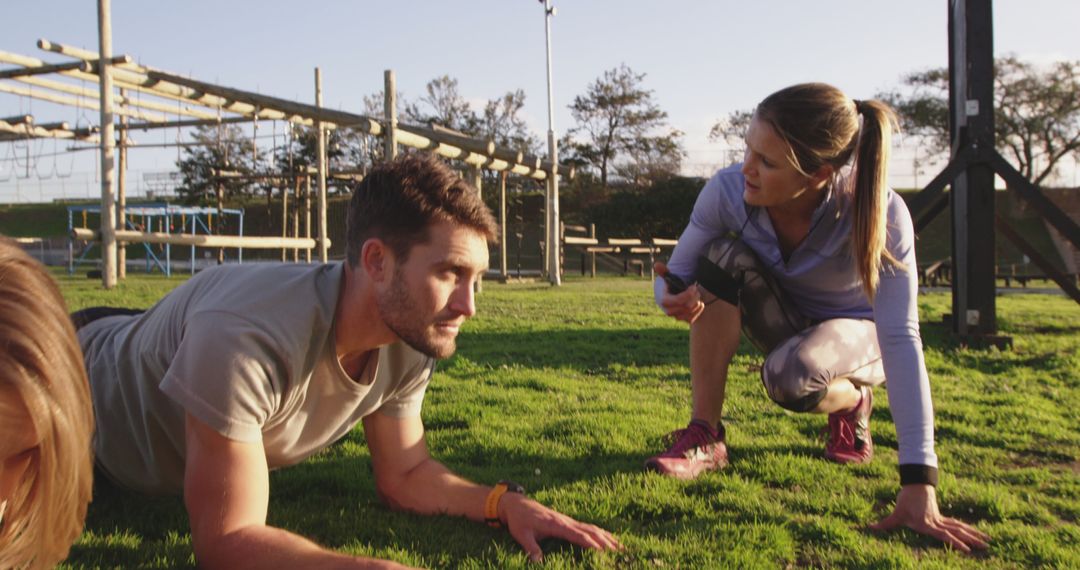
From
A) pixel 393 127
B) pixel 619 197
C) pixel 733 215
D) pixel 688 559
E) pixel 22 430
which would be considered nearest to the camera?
pixel 22 430

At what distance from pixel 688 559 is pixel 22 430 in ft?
6.10

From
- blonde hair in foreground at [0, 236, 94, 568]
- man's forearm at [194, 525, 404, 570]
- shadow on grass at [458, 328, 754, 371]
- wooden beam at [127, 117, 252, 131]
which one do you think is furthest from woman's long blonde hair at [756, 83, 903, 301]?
wooden beam at [127, 117, 252, 131]

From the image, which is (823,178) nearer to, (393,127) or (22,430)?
(22,430)

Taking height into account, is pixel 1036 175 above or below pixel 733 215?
above

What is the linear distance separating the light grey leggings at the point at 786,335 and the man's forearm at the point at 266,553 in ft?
6.59

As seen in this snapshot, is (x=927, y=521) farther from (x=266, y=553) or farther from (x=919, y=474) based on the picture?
(x=266, y=553)

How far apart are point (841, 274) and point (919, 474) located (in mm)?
1049

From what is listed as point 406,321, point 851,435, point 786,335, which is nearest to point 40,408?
point 406,321

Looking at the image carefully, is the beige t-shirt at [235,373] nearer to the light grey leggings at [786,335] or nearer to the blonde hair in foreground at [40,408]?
the blonde hair in foreground at [40,408]

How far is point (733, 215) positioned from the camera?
3.79 metres

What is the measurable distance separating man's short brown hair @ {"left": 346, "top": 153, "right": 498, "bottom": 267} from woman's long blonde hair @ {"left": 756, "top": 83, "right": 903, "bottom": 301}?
133cm

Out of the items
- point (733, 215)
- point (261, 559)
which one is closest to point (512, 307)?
point (733, 215)

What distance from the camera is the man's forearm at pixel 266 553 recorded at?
1979 millimetres

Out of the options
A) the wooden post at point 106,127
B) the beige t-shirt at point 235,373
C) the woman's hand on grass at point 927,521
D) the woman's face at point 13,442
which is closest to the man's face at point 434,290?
the beige t-shirt at point 235,373
